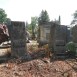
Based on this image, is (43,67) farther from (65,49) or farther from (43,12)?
(43,12)

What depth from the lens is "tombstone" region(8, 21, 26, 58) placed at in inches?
457

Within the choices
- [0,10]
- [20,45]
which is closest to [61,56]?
[20,45]

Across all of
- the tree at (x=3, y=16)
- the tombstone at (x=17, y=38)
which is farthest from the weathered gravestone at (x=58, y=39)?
the tree at (x=3, y=16)

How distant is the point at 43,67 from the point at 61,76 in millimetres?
1164

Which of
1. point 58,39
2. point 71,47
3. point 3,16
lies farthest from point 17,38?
point 3,16

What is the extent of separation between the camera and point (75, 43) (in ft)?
42.6

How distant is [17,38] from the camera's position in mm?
11742

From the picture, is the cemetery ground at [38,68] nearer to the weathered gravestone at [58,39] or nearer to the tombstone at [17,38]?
the tombstone at [17,38]

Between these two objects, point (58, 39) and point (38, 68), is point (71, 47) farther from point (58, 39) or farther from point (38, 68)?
point (38, 68)

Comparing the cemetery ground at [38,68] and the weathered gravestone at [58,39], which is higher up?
the weathered gravestone at [58,39]

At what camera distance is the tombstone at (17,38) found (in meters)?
11.6

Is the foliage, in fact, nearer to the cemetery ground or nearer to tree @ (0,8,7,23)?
the cemetery ground

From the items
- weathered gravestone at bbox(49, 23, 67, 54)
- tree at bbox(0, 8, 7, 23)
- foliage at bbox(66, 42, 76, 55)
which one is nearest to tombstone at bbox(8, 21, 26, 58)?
Answer: weathered gravestone at bbox(49, 23, 67, 54)

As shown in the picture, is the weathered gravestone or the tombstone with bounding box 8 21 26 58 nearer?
the tombstone with bounding box 8 21 26 58
